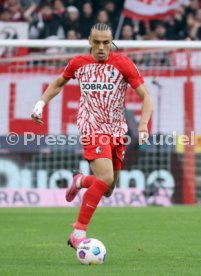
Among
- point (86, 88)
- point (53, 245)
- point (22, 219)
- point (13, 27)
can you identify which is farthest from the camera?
point (13, 27)

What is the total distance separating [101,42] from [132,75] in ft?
1.38

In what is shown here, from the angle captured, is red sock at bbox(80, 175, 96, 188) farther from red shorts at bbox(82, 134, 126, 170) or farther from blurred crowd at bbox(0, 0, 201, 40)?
blurred crowd at bbox(0, 0, 201, 40)

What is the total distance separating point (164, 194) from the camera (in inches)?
599

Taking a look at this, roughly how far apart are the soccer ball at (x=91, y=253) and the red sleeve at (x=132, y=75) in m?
1.53

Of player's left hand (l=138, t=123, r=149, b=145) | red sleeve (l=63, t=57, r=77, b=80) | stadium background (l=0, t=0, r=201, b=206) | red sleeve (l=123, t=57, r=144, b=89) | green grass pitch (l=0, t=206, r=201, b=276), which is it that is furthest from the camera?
stadium background (l=0, t=0, r=201, b=206)

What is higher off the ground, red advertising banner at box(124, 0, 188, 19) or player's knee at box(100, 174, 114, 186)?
red advertising banner at box(124, 0, 188, 19)

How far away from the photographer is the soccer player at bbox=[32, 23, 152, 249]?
848 cm

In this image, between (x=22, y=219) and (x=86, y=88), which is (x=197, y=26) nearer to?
(x=22, y=219)

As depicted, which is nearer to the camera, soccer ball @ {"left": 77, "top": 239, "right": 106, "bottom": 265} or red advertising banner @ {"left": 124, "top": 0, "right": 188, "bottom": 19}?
soccer ball @ {"left": 77, "top": 239, "right": 106, "bottom": 265}

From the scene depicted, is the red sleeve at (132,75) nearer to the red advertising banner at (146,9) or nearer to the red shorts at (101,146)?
the red shorts at (101,146)

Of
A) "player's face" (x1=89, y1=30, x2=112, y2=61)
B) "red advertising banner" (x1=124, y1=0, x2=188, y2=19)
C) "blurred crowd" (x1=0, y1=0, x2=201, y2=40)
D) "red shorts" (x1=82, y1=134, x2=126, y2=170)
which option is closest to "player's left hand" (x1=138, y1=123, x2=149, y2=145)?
"red shorts" (x1=82, y1=134, x2=126, y2=170)

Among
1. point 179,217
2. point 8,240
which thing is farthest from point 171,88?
point 8,240

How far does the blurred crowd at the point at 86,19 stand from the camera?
17.5m

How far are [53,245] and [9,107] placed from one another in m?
5.85
